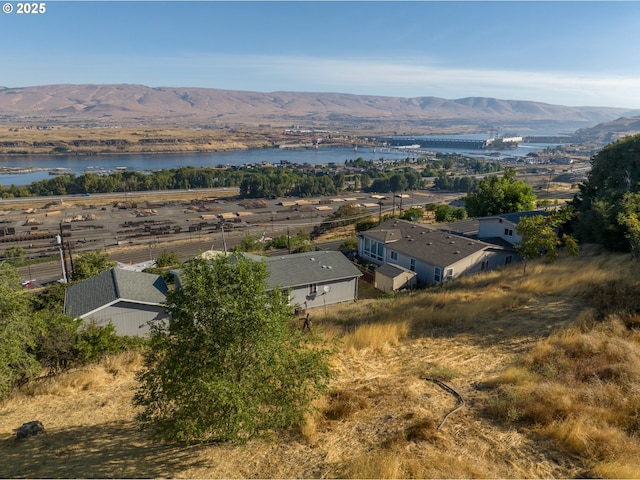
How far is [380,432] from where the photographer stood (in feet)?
32.8

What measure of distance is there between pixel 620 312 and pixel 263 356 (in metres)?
14.5

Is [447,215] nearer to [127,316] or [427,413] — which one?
[127,316]

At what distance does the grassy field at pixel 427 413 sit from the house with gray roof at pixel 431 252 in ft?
47.8

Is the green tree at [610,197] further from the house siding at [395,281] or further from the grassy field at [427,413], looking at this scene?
the house siding at [395,281]

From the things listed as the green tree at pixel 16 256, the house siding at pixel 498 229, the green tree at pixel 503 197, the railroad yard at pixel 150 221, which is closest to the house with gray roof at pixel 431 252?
the house siding at pixel 498 229

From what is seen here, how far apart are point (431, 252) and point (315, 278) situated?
11.0 meters

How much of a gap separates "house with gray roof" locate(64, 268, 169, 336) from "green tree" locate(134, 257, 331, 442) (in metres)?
15.5

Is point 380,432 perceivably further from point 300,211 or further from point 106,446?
point 300,211

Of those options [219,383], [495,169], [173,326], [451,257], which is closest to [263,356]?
[219,383]

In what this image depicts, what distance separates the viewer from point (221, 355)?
8.27 metres

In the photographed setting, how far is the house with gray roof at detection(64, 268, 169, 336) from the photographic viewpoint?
23781 mm

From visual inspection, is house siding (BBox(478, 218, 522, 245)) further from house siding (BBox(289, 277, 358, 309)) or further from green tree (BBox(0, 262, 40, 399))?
Answer: green tree (BBox(0, 262, 40, 399))

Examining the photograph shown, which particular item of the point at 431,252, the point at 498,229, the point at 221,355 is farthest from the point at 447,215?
the point at 221,355

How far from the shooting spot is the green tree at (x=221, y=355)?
26.6ft
